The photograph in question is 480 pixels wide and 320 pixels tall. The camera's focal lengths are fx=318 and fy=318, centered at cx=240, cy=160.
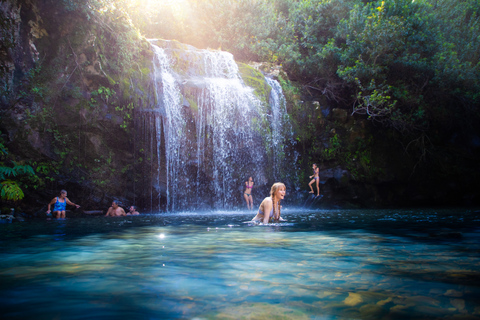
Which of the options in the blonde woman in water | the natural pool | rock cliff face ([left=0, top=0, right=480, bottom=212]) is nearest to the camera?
the natural pool

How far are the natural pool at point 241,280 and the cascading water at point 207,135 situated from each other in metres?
9.38

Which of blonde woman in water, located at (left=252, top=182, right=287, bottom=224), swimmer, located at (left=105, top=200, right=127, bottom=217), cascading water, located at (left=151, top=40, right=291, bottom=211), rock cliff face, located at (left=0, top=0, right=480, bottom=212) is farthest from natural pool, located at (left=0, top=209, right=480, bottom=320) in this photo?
cascading water, located at (left=151, top=40, right=291, bottom=211)

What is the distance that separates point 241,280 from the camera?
104 inches

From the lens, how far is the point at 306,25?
19.1 m

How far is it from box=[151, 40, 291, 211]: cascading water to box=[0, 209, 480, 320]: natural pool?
9376mm

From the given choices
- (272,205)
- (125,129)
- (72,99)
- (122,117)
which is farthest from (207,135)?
(272,205)

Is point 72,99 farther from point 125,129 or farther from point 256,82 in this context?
point 256,82

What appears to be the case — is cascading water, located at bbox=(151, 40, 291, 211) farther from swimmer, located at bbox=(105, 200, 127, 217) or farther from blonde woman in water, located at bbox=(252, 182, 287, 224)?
blonde woman in water, located at bbox=(252, 182, 287, 224)

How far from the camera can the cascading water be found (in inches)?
545

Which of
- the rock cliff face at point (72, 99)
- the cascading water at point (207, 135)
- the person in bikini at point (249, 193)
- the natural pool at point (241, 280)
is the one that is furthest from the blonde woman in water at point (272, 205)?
the rock cliff face at point (72, 99)

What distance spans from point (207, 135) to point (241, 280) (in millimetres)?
11879

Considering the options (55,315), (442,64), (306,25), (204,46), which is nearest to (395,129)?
(442,64)

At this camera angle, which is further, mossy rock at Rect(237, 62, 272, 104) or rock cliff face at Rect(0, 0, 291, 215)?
mossy rock at Rect(237, 62, 272, 104)

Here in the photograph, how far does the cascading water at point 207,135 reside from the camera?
1385cm
